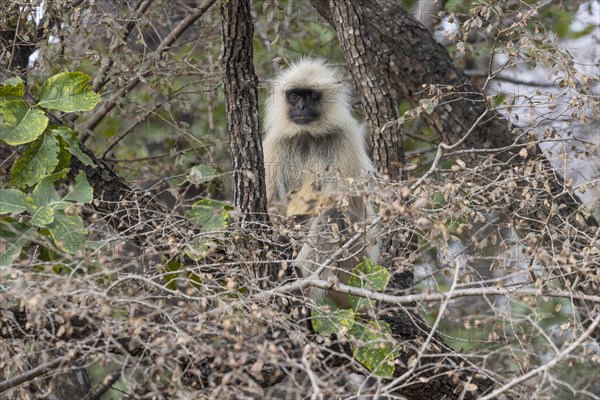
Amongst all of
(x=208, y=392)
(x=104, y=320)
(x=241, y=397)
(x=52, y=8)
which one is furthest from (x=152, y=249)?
(x=52, y=8)

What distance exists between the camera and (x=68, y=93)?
14.7 feet

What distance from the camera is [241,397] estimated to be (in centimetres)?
288

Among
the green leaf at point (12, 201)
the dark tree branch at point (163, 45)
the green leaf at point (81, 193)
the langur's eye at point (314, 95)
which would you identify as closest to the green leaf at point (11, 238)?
the green leaf at point (12, 201)

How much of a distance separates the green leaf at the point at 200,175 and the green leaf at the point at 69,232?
19.9 inches

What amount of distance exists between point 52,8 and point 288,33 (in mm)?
3024

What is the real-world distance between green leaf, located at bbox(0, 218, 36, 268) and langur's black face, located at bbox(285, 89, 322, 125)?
8.04 feet

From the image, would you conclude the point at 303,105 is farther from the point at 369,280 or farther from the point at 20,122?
the point at 369,280

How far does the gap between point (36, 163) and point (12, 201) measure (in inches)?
19.7

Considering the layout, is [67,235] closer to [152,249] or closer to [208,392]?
[152,249]

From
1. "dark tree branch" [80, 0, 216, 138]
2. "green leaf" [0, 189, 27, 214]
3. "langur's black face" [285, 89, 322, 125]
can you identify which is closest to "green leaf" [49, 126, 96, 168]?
"green leaf" [0, 189, 27, 214]

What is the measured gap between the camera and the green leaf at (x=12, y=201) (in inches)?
150

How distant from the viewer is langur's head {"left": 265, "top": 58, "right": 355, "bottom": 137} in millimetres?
6055

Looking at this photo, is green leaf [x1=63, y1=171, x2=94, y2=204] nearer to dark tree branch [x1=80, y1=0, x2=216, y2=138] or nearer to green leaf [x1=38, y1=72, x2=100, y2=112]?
green leaf [x1=38, y1=72, x2=100, y2=112]

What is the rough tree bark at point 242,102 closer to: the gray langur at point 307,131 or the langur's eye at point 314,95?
the gray langur at point 307,131
